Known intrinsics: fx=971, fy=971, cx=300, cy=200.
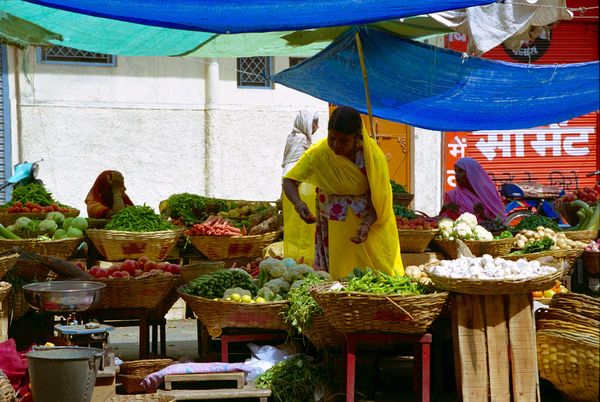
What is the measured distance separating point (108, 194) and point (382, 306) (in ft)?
16.3

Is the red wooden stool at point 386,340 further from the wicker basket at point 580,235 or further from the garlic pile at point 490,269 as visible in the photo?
the wicker basket at point 580,235

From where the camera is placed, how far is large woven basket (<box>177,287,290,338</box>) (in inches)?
243

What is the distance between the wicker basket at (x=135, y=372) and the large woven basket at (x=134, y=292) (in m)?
0.44

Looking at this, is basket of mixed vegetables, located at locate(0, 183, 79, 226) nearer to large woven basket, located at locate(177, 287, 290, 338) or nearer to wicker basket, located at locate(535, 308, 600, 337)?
large woven basket, located at locate(177, 287, 290, 338)

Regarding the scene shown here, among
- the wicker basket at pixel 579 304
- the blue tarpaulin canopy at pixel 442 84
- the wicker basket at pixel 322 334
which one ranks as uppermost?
the blue tarpaulin canopy at pixel 442 84

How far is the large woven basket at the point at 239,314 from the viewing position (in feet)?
20.3

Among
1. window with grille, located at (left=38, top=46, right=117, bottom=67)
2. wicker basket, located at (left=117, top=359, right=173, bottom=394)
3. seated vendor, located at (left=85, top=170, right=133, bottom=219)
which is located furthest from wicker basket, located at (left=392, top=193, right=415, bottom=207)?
window with grille, located at (left=38, top=46, right=117, bottom=67)

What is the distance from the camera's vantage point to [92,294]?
18.6 feet

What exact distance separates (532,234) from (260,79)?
647cm

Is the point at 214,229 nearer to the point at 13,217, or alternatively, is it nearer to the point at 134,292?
the point at 13,217

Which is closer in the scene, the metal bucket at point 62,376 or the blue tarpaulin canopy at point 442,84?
the metal bucket at point 62,376

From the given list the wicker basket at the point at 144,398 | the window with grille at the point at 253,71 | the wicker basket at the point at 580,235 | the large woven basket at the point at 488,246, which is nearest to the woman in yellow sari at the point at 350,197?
the wicker basket at the point at 144,398

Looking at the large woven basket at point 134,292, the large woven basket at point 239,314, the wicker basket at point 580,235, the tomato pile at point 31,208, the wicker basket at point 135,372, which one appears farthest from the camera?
the wicker basket at point 580,235

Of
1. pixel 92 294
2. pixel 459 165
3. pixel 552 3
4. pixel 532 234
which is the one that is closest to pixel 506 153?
pixel 459 165
